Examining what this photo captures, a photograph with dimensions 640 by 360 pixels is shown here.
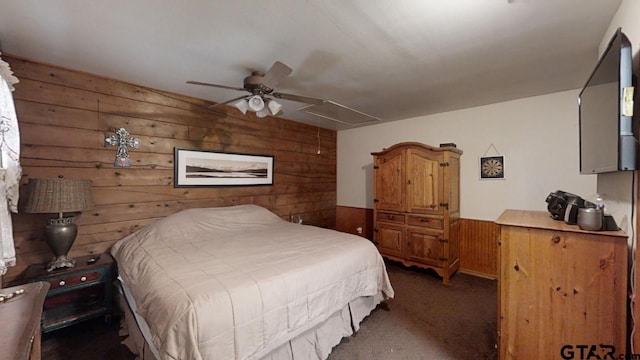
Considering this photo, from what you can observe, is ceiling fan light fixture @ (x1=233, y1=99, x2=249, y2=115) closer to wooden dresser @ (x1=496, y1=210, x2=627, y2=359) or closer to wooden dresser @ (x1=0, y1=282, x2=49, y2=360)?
wooden dresser @ (x1=0, y1=282, x2=49, y2=360)

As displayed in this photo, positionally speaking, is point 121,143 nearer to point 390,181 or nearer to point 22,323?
point 22,323

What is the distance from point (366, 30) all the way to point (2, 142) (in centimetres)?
245

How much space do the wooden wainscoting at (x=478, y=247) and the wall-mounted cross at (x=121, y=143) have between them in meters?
4.29

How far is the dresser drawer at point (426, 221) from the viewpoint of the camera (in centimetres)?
320

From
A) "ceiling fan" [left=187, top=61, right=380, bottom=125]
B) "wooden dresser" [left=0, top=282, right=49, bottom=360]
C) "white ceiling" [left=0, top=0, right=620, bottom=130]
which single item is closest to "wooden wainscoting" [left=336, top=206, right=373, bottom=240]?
"white ceiling" [left=0, top=0, right=620, bottom=130]

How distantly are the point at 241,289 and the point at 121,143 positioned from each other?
2184 millimetres

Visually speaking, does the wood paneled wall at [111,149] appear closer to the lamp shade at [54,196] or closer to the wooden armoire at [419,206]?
the lamp shade at [54,196]

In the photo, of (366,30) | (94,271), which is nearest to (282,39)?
(366,30)

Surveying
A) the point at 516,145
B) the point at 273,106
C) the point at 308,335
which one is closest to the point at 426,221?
the point at 516,145

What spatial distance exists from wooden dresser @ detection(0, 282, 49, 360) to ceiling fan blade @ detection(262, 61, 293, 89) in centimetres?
178

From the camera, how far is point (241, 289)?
1.42 meters

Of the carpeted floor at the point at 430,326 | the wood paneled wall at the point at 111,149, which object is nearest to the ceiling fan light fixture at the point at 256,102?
the wood paneled wall at the point at 111,149

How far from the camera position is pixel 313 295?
173 cm

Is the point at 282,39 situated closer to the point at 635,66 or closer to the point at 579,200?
the point at 635,66
